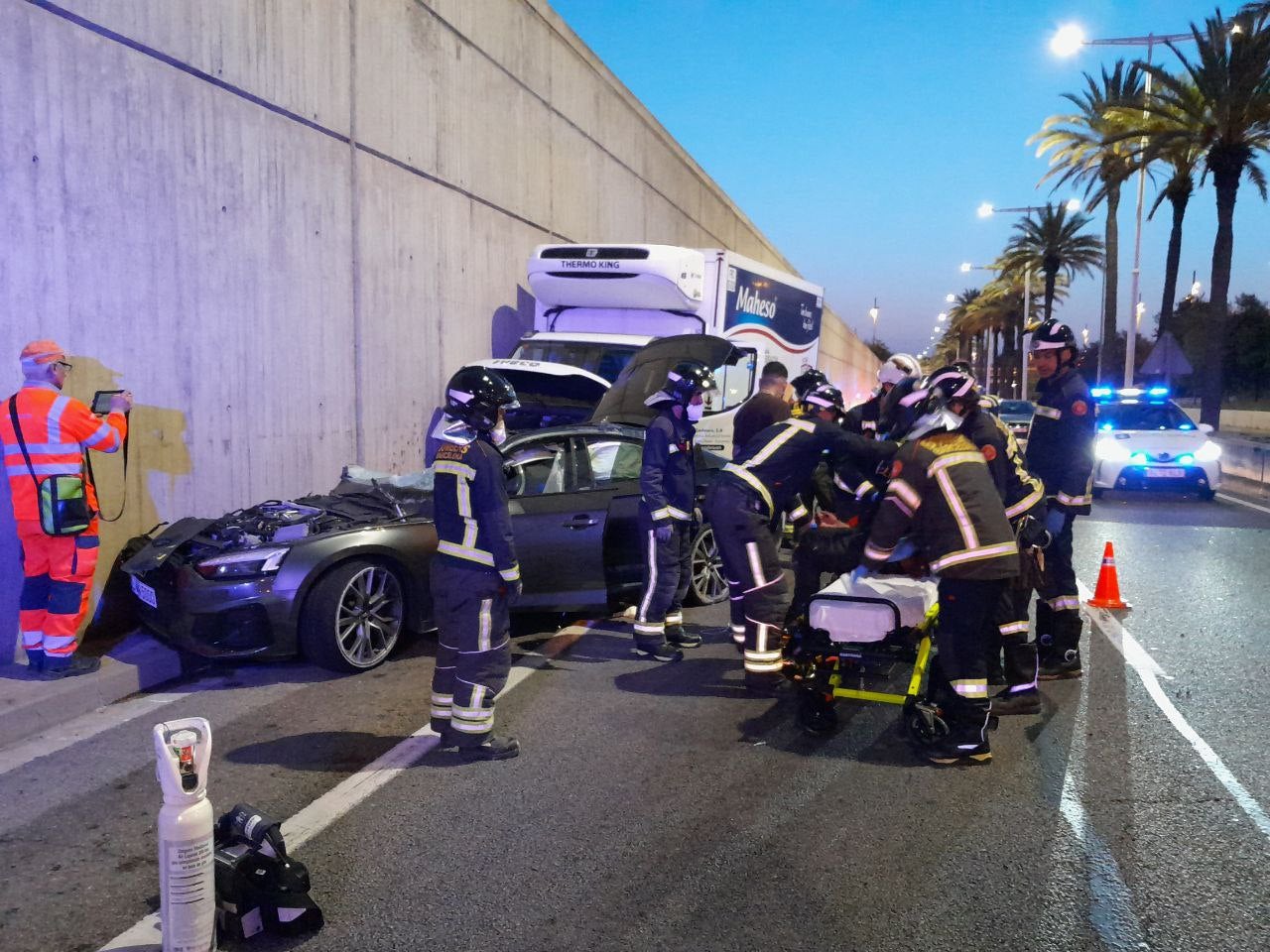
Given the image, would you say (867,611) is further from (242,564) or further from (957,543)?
(242,564)

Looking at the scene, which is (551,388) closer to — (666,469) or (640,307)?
(640,307)

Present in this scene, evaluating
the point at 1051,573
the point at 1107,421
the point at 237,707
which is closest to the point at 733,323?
the point at 1107,421

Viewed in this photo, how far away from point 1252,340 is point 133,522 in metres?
72.1

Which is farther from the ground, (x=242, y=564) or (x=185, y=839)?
(x=242, y=564)

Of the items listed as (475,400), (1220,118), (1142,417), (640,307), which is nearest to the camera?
(475,400)

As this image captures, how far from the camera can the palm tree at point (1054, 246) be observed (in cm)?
4538

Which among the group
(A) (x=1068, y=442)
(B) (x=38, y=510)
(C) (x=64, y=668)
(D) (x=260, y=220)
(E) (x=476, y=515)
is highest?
(D) (x=260, y=220)

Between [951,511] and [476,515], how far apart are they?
2.21 metres

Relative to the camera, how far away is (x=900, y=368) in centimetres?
685

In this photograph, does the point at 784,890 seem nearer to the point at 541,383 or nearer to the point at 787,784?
the point at 787,784

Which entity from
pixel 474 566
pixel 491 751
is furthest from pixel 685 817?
pixel 474 566

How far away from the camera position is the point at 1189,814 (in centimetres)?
404

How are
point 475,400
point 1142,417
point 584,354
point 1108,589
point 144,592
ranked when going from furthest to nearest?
point 1142,417 < point 584,354 < point 1108,589 < point 144,592 < point 475,400

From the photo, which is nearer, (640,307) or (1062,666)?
(1062,666)
